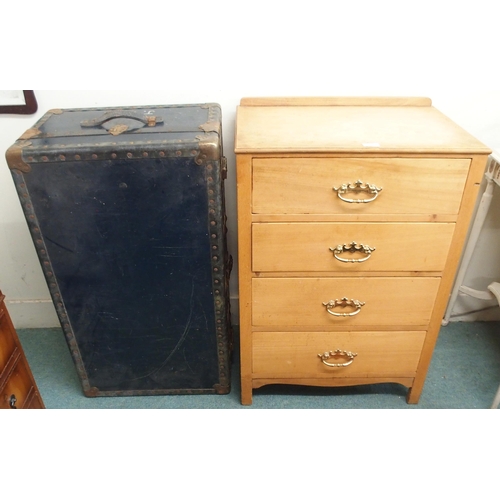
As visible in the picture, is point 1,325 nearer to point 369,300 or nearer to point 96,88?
point 96,88

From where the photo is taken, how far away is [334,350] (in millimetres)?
1303

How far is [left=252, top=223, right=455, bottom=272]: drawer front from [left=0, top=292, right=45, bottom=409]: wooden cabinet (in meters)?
0.62

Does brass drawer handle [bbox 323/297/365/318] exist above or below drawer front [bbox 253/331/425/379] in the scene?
above

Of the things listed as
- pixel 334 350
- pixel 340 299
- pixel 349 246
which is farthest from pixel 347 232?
pixel 334 350

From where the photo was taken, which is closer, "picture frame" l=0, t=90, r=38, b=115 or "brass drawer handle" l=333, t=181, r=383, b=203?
"brass drawer handle" l=333, t=181, r=383, b=203

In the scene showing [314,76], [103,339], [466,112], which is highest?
[314,76]

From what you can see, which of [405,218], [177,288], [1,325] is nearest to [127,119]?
[177,288]

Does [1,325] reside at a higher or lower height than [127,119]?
lower

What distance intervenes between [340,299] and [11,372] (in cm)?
85

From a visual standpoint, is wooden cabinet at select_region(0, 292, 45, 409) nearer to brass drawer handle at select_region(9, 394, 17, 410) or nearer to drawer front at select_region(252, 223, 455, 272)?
brass drawer handle at select_region(9, 394, 17, 410)

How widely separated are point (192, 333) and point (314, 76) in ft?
2.80

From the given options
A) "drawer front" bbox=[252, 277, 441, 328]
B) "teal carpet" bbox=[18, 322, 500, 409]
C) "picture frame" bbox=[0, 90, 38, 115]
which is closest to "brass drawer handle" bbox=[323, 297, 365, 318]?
"drawer front" bbox=[252, 277, 441, 328]

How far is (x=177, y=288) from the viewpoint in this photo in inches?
49.2

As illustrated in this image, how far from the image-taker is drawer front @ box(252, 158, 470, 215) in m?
1.02
